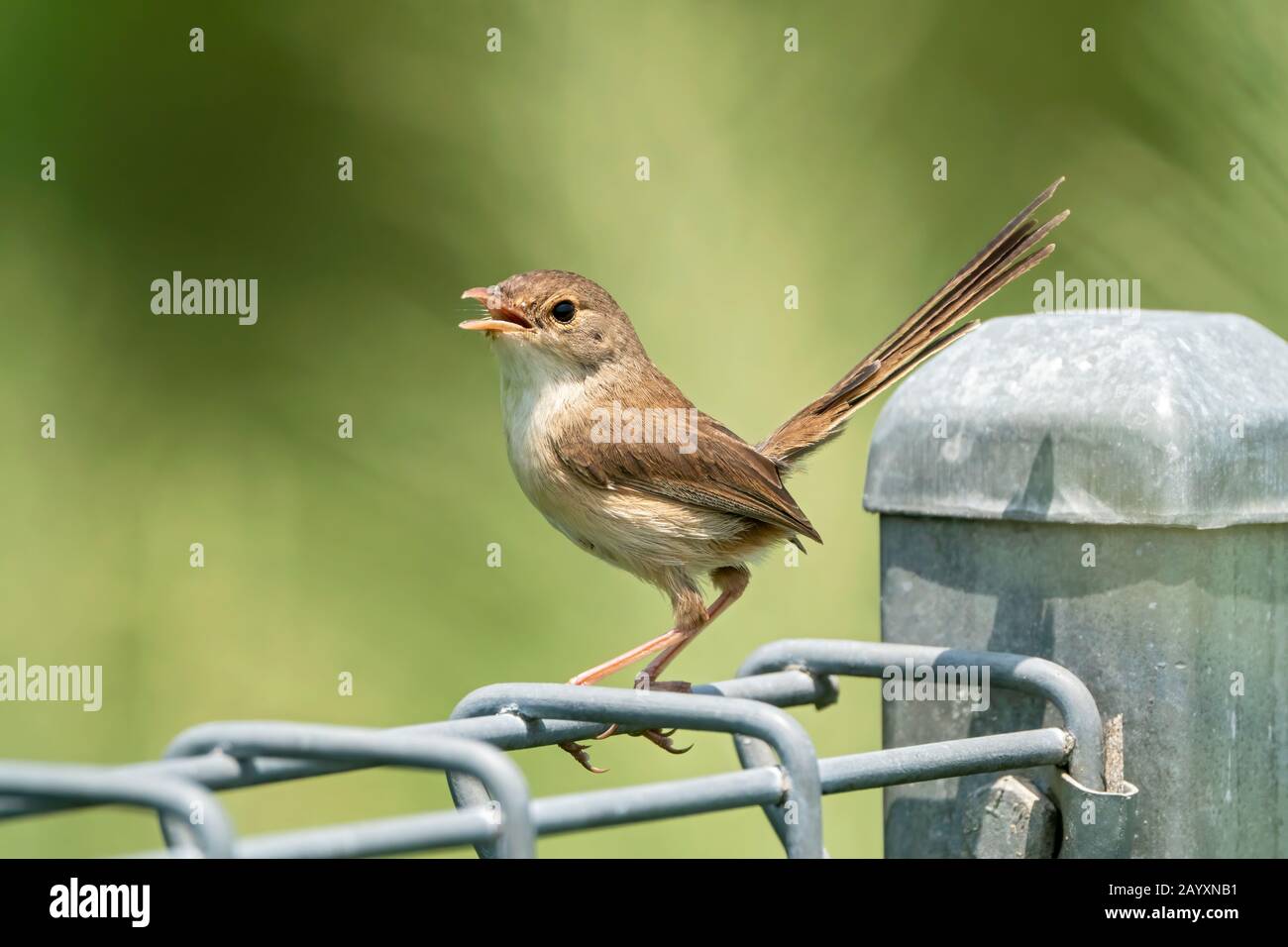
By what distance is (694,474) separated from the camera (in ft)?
9.41

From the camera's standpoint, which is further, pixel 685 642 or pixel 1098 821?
pixel 685 642

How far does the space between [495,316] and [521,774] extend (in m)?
1.75

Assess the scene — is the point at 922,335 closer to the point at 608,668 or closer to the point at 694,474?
the point at 694,474

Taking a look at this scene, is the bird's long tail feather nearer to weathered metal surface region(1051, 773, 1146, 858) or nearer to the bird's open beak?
the bird's open beak

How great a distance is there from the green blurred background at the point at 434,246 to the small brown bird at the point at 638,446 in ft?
0.44

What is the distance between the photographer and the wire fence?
970 millimetres

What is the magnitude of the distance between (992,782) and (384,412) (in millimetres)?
1398

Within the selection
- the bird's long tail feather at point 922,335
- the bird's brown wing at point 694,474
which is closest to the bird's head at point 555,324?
the bird's brown wing at point 694,474

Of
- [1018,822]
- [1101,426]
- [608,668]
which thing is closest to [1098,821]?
[1018,822]

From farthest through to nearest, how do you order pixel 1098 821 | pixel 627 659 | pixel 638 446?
pixel 638 446 → pixel 627 659 → pixel 1098 821

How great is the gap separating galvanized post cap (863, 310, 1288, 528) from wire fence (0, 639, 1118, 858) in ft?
0.74

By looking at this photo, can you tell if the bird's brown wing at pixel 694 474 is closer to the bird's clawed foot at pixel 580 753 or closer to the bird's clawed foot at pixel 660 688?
the bird's clawed foot at pixel 660 688

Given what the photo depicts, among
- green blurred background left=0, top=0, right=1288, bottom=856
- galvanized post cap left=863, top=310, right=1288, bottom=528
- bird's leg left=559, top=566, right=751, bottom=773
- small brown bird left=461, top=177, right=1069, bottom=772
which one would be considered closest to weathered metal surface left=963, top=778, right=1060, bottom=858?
galvanized post cap left=863, top=310, right=1288, bottom=528
